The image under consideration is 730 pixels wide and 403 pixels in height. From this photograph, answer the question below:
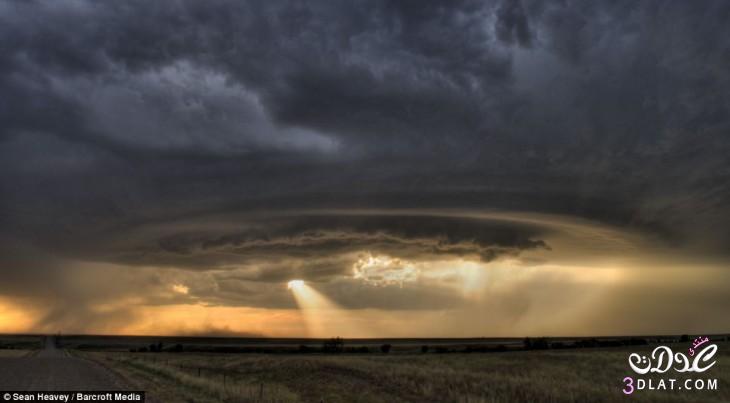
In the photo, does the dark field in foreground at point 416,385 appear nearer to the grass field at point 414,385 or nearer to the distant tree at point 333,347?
the grass field at point 414,385

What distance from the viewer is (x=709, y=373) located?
148ft

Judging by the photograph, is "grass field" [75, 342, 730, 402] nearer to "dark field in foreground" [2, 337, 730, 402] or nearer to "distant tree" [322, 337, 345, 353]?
"dark field in foreground" [2, 337, 730, 402]

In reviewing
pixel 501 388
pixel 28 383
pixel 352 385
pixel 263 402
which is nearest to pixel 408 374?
pixel 352 385

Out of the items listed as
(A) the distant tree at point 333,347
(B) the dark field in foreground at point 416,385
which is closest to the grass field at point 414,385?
(B) the dark field in foreground at point 416,385

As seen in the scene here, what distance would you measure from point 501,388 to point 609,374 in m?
17.6

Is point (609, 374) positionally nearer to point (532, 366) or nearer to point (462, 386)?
point (532, 366)

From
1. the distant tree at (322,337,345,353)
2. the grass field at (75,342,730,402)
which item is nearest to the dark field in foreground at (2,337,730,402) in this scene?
the grass field at (75,342,730,402)

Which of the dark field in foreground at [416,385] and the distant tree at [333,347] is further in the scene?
the distant tree at [333,347]

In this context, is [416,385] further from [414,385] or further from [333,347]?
[333,347]

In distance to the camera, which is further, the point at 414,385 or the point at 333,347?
the point at 333,347

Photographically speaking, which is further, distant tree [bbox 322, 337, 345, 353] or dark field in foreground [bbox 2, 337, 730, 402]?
distant tree [bbox 322, 337, 345, 353]

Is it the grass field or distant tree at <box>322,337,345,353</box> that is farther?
distant tree at <box>322,337,345,353</box>

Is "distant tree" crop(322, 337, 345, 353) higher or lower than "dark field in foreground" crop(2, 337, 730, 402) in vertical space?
lower

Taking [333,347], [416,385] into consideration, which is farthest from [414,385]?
[333,347]
